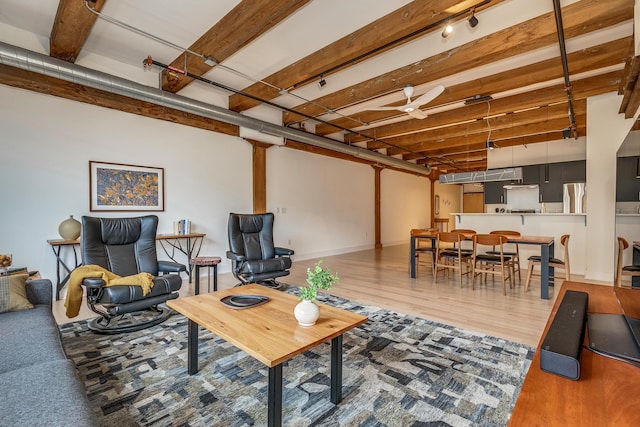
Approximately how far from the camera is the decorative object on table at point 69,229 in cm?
361

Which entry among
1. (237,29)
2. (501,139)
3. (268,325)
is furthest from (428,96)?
(501,139)

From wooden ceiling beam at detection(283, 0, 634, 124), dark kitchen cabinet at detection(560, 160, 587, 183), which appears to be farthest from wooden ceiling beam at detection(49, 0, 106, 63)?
dark kitchen cabinet at detection(560, 160, 587, 183)

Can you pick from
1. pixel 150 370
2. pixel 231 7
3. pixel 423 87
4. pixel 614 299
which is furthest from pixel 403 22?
pixel 150 370

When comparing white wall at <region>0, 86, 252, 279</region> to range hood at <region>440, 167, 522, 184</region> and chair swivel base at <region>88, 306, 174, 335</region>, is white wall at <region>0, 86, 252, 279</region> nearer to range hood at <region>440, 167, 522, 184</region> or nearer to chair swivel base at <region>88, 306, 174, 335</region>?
chair swivel base at <region>88, 306, 174, 335</region>

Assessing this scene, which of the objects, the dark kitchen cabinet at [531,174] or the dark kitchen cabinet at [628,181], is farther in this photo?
the dark kitchen cabinet at [531,174]

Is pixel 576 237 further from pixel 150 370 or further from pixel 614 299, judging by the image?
pixel 150 370

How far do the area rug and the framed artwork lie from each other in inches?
81.6

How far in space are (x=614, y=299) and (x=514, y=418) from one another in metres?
A: 1.07

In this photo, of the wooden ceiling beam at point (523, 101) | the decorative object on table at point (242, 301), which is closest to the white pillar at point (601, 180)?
the wooden ceiling beam at point (523, 101)

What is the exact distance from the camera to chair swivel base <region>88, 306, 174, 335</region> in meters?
2.72

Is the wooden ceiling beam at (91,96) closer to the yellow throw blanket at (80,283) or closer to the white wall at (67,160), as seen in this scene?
the white wall at (67,160)

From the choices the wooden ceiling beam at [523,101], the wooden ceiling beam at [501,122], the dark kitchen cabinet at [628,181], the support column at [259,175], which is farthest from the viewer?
the support column at [259,175]

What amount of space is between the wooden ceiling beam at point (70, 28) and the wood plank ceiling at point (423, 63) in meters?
0.01

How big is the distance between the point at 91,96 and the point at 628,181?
5.35 metres
